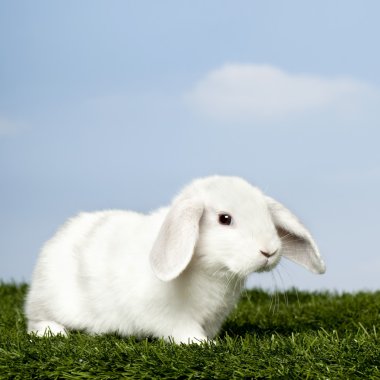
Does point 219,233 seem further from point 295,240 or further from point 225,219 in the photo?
point 295,240

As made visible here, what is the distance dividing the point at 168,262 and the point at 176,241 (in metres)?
0.13

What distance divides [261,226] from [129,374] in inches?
44.4

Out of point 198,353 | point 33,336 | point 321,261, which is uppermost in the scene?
point 321,261

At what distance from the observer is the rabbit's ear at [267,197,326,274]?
17.4 ft

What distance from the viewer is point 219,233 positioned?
4828mm

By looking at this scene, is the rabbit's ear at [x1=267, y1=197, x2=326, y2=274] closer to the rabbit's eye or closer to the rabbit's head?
the rabbit's head

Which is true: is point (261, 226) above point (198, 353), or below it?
above

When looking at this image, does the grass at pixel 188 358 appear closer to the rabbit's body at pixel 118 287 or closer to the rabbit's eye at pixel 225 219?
the rabbit's body at pixel 118 287

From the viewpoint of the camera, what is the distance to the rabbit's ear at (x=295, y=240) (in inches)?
209

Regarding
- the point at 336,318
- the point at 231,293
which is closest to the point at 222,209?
the point at 231,293

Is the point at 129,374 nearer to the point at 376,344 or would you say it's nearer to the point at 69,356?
the point at 69,356

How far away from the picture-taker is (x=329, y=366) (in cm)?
434

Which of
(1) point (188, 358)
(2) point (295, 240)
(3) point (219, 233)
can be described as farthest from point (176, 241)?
(2) point (295, 240)

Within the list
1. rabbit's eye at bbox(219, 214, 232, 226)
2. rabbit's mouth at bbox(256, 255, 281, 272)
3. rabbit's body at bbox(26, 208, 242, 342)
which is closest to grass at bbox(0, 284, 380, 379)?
rabbit's body at bbox(26, 208, 242, 342)
